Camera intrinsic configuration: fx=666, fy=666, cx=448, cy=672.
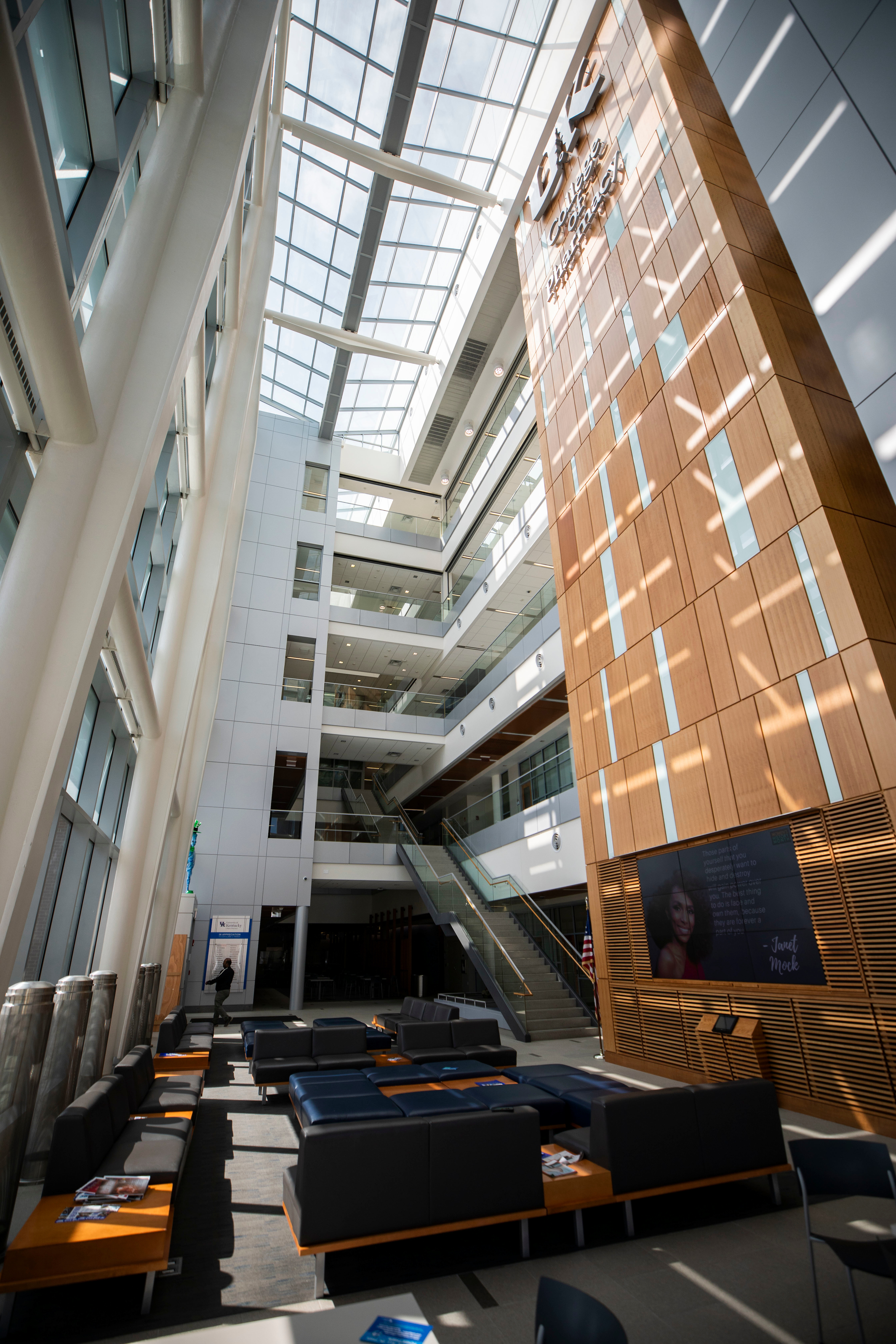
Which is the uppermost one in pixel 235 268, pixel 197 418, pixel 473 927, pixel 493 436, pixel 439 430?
pixel 439 430

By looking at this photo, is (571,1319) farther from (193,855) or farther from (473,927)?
(193,855)

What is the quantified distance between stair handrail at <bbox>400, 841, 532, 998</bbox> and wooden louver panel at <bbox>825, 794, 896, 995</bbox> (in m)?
7.85

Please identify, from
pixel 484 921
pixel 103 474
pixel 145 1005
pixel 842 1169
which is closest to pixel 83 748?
pixel 145 1005

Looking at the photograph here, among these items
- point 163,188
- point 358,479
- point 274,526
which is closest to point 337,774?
point 274,526

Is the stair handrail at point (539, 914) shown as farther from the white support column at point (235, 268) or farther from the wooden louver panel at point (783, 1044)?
the white support column at point (235, 268)

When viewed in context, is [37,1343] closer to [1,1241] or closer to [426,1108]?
[1,1241]

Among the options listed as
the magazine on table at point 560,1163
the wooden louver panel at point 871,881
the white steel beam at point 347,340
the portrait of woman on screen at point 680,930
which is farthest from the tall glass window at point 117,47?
the white steel beam at point 347,340

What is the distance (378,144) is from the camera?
17.1 meters

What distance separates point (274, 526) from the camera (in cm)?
2367

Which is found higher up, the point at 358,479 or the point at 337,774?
the point at 358,479

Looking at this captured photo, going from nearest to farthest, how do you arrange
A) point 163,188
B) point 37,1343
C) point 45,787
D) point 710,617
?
point 37,1343, point 45,787, point 163,188, point 710,617

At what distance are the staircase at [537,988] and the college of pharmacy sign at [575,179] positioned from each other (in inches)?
562

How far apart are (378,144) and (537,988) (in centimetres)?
2056

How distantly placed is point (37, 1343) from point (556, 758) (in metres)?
13.9
